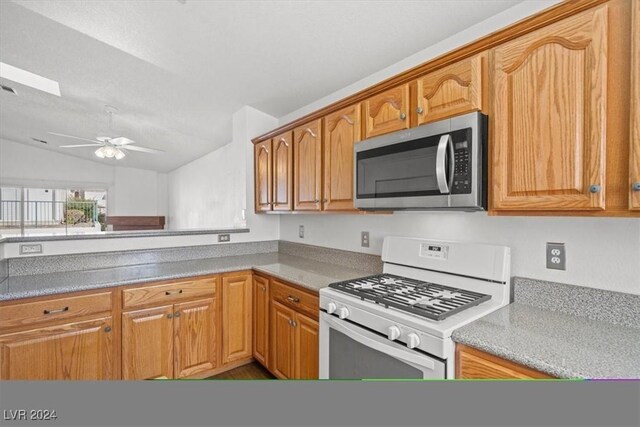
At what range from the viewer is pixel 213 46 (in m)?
2.14

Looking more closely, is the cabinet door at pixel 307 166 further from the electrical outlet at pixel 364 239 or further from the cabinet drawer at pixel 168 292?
the cabinet drawer at pixel 168 292

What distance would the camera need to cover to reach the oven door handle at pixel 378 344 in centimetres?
114

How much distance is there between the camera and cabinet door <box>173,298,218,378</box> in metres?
2.03

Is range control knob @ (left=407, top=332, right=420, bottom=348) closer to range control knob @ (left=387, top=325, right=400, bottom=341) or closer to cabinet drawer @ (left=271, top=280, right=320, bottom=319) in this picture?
range control knob @ (left=387, top=325, right=400, bottom=341)

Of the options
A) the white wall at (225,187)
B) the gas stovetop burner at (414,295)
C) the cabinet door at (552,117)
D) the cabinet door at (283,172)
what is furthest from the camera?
the white wall at (225,187)

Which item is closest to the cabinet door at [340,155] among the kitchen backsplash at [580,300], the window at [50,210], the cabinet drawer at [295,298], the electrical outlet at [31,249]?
the cabinet drawer at [295,298]

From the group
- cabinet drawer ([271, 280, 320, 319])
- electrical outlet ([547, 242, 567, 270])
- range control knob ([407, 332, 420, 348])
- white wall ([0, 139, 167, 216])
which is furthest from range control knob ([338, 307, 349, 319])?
white wall ([0, 139, 167, 216])

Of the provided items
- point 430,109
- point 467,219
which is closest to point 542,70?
point 430,109

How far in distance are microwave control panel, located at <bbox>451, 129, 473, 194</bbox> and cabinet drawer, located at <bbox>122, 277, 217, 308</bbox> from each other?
171cm

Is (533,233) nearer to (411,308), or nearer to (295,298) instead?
(411,308)

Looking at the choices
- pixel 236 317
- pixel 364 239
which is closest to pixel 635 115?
pixel 364 239

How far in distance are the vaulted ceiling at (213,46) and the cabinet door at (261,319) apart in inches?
63.4

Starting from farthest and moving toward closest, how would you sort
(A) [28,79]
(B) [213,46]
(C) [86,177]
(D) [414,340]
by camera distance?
(C) [86,177] → (A) [28,79] → (B) [213,46] → (D) [414,340]

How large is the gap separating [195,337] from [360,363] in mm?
1272
